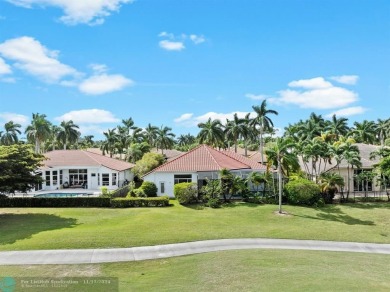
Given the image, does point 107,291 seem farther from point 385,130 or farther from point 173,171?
point 385,130

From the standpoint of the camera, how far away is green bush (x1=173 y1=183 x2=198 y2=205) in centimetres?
3912

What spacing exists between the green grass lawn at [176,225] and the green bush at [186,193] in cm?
113

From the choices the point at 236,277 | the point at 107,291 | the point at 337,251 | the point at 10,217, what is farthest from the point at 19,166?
the point at 337,251

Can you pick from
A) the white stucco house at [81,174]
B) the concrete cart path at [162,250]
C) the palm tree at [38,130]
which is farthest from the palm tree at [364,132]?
the palm tree at [38,130]

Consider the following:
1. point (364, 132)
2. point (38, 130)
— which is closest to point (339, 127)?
point (364, 132)

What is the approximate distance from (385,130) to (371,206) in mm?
51339

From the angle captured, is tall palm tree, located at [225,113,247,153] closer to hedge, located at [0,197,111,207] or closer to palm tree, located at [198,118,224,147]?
palm tree, located at [198,118,224,147]

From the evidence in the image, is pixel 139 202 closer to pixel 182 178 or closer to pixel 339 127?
pixel 182 178

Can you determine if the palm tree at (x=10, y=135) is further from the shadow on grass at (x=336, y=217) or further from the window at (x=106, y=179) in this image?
the shadow on grass at (x=336, y=217)

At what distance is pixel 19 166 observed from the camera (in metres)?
31.8

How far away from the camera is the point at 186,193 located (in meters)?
39.1

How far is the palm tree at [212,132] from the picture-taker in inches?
2756

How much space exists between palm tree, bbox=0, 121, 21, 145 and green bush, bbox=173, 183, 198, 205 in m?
59.3

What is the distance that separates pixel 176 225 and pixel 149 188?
1466 centimetres
